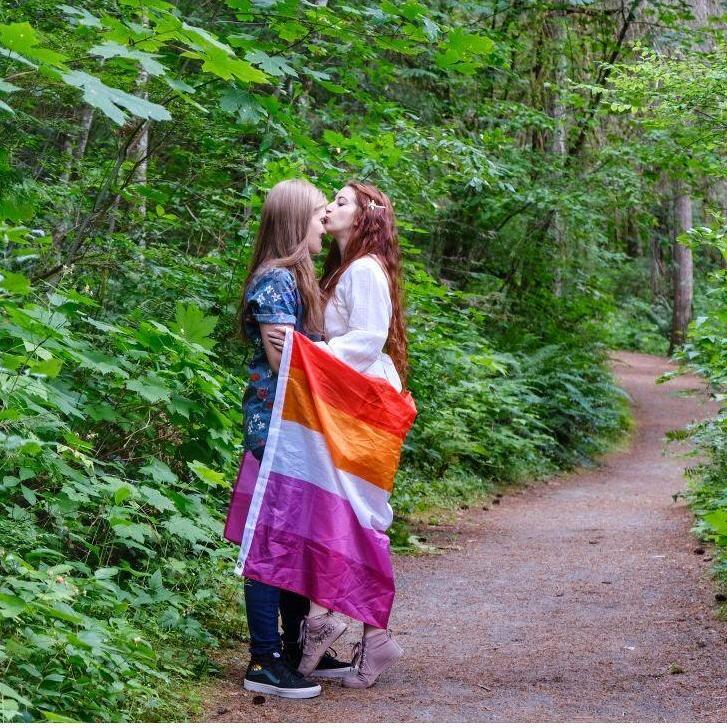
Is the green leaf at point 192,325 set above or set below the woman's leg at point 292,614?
above

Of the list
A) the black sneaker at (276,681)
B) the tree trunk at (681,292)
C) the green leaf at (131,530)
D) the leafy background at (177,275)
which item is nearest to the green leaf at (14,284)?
the leafy background at (177,275)

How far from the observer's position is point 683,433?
7.77 metres

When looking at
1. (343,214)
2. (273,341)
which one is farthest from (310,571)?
(343,214)

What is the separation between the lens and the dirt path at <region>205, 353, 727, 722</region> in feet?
12.8

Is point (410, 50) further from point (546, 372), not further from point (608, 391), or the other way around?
point (608, 391)

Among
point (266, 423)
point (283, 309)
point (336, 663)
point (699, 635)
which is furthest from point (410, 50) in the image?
point (699, 635)

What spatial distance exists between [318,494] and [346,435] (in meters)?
0.28

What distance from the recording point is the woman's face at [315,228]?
13.5 ft

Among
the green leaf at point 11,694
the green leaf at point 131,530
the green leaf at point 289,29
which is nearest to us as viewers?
the green leaf at point 11,694

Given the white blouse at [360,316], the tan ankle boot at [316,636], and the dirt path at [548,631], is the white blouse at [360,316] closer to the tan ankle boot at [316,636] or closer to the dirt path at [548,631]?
the tan ankle boot at [316,636]

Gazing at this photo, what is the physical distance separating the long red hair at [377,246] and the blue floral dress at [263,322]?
0.31m

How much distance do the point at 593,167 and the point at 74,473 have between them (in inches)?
491

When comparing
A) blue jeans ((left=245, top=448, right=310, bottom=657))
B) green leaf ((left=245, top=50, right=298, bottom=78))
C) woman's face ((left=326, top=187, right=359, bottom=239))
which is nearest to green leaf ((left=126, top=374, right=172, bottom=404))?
blue jeans ((left=245, top=448, right=310, bottom=657))

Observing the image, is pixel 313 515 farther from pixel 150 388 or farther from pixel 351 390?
A: pixel 150 388
